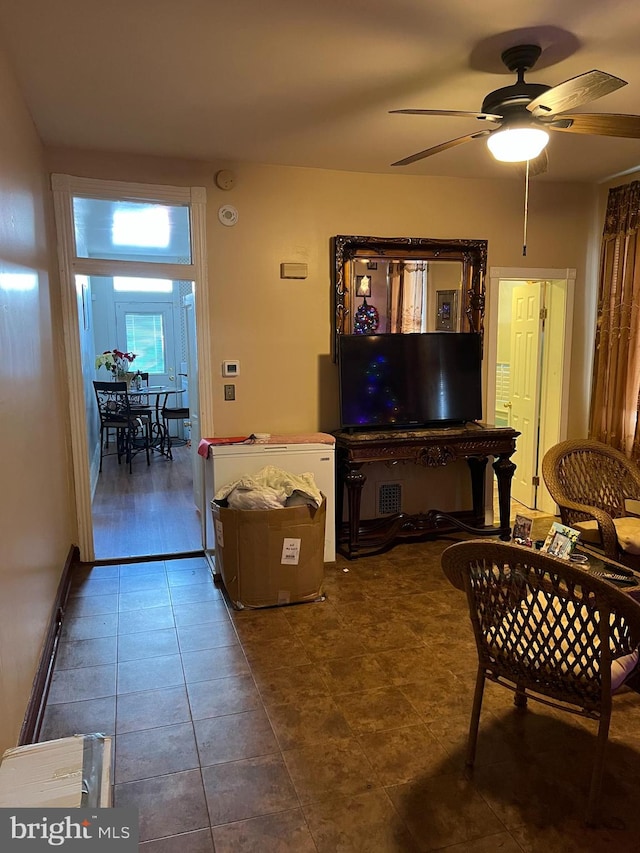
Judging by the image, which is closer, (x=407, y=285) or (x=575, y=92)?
(x=575, y=92)

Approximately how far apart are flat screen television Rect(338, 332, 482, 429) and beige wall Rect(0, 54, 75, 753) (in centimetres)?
190

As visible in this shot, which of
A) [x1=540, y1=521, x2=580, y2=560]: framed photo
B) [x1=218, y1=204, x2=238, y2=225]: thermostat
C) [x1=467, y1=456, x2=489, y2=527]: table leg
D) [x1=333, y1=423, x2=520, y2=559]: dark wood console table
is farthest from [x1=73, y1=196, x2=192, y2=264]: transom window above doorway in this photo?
[x1=540, y1=521, x2=580, y2=560]: framed photo

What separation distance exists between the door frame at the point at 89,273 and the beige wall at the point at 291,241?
7cm

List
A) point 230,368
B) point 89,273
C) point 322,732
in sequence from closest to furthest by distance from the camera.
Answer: point 322,732 → point 89,273 → point 230,368

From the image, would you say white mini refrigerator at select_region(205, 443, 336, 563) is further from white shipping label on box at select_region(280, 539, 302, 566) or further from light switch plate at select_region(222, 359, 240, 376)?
light switch plate at select_region(222, 359, 240, 376)

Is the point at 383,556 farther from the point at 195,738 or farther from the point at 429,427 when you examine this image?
the point at 195,738

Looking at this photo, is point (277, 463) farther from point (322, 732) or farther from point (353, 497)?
point (322, 732)

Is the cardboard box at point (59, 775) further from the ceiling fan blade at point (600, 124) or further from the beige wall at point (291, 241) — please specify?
the beige wall at point (291, 241)

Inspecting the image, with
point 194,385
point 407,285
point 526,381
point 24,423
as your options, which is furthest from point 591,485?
point 24,423

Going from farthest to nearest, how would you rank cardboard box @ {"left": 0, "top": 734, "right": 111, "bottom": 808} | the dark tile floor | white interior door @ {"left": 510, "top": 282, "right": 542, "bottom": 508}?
white interior door @ {"left": 510, "top": 282, "right": 542, "bottom": 508} < the dark tile floor < cardboard box @ {"left": 0, "top": 734, "right": 111, "bottom": 808}

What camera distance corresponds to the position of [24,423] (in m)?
2.38

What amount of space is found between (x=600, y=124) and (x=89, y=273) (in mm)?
2970

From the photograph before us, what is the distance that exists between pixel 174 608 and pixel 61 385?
157 cm

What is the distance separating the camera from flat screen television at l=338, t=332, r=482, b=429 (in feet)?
13.7
